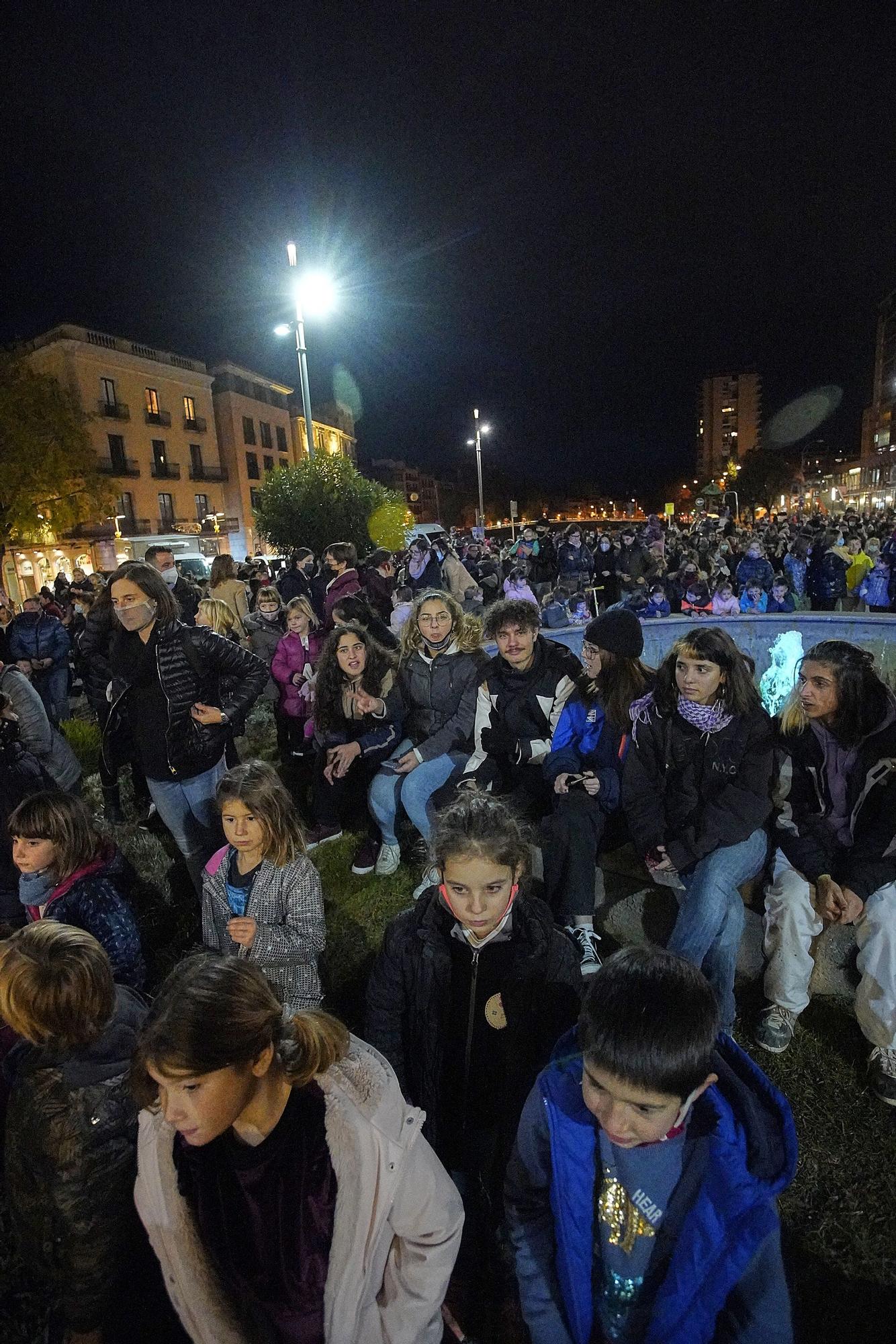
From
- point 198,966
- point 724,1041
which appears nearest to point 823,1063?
point 724,1041

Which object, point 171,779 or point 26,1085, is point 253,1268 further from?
point 171,779

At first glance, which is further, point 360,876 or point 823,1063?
point 360,876

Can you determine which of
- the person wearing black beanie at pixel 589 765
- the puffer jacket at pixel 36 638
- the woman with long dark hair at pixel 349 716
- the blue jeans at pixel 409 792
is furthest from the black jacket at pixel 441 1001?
the puffer jacket at pixel 36 638

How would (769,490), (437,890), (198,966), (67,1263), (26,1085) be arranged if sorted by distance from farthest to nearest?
(769,490), (437,890), (26,1085), (67,1263), (198,966)

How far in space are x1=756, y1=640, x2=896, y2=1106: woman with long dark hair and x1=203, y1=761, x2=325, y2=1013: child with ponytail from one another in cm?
210

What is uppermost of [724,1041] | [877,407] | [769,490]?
[877,407]

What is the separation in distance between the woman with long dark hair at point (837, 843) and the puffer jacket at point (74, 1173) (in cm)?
260

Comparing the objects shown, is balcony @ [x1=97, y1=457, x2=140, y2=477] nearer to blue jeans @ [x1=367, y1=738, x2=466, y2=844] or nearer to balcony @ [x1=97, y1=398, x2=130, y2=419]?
balcony @ [x1=97, y1=398, x2=130, y2=419]

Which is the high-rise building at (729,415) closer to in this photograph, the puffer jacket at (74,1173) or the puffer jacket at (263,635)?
the puffer jacket at (263,635)

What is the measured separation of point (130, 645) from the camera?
404cm

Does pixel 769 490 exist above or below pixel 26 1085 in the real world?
above

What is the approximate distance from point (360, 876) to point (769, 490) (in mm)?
94349

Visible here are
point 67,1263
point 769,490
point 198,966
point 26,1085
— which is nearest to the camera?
point 198,966

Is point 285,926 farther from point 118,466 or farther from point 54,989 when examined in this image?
point 118,466
